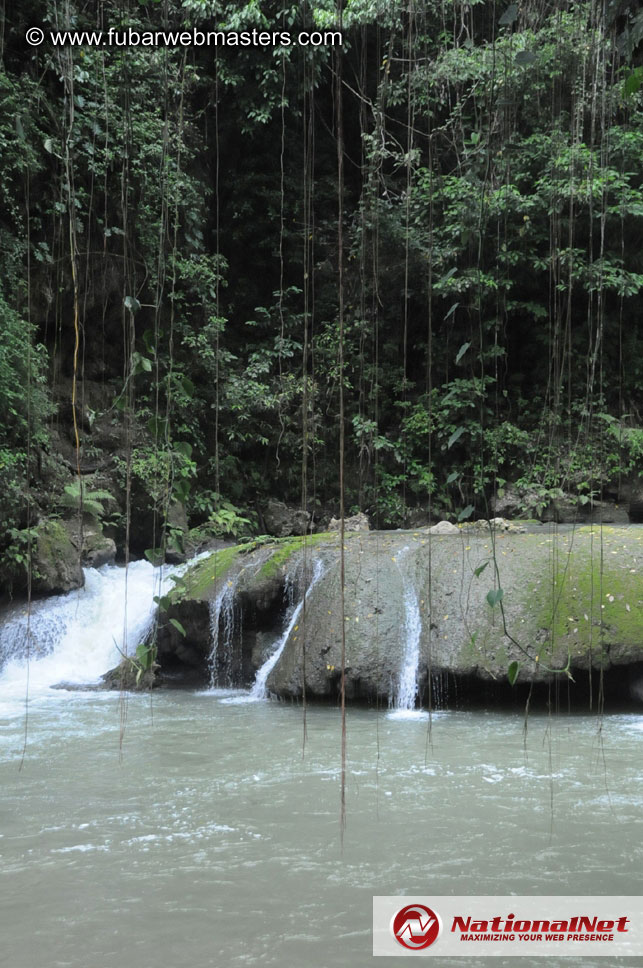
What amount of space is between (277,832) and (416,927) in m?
1.08

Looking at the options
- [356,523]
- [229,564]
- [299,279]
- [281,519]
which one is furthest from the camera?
[299,279]

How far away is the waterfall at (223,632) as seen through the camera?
820 centimetres

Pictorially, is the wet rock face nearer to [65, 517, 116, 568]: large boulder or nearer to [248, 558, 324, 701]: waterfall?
[248, 558, 324, 701]: waterfall

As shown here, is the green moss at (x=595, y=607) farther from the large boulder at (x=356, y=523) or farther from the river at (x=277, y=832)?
the large boulder at (x=356, y=523)

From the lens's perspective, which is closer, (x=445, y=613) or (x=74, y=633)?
(x=445, y=613)

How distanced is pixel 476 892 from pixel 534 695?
13.4 feet

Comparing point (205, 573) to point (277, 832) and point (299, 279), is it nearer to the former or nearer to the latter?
point (277, 832)

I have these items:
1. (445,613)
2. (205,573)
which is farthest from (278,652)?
(445,613)

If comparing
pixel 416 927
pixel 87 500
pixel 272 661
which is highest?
pixel 87 500

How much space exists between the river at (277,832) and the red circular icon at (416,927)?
0.11 meters

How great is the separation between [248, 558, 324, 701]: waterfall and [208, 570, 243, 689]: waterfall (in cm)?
44

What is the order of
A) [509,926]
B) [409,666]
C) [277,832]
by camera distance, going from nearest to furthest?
1. [509,926]
2. [277,832]
3. [409,666]

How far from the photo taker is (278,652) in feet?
25.8

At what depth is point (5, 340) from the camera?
31.3 feet
